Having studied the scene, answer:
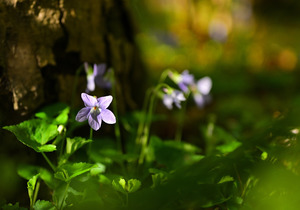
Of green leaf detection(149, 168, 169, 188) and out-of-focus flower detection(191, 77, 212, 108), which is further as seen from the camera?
out-of-focus flower detection(191, 77, 212, 108)

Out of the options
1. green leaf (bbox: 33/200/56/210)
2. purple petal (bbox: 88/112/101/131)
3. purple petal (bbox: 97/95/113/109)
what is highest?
purple petal (bbox: 97/95/113/109)

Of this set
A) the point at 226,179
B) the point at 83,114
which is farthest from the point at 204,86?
the point at 83,114

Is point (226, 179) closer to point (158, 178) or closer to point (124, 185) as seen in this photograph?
point (158, 178)

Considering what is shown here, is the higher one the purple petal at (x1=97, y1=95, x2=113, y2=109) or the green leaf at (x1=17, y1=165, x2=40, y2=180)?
the purple petal at (x1=97, y1=95, x2=113, y2=109)

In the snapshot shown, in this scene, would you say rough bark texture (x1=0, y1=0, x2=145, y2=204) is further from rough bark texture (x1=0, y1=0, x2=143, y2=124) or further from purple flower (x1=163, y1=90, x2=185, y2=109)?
purple flower (x1=163, y1=90, x2=185, y2=109)

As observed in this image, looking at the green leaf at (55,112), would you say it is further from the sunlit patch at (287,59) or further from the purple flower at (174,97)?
the sunlit patch at (287,59)

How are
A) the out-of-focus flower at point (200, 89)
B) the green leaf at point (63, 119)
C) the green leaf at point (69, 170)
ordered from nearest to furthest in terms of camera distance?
the green leaf at point (69, 170), the green leaf at point (63, 119), the out-of-focus flower at point (200, 89)

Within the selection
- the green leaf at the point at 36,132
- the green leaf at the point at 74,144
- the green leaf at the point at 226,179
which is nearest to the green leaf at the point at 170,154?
the green leaf at the point at 226,179

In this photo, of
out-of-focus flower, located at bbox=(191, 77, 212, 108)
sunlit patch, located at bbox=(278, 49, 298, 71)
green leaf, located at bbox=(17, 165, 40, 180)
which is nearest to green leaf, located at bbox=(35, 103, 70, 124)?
green leaf, located at bbox=(17, 165, 40, 180)
